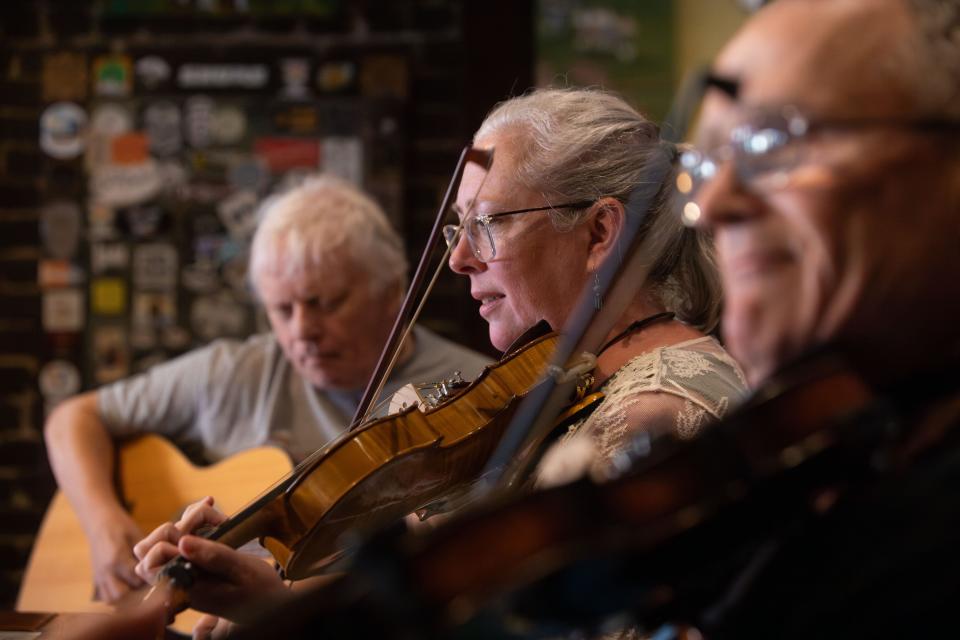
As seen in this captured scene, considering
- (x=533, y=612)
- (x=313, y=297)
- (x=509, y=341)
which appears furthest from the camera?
(x=313, y=297)

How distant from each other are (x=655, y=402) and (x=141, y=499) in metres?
1.50

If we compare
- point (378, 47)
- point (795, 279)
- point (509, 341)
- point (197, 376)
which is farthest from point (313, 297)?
point (795, 279)

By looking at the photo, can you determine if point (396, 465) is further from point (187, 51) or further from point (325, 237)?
point (187, 51)

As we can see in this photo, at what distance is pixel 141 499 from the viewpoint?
2.49m

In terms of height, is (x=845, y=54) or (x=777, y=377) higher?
(x=845, y=54)

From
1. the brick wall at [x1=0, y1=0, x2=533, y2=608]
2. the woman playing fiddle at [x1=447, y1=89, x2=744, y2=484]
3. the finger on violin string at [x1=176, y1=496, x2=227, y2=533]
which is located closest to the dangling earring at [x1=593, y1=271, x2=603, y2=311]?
the woman playing fiddle at [x1=447, y1=89, x2=744, y2=484]

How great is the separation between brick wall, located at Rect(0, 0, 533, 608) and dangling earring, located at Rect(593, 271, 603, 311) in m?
1.84

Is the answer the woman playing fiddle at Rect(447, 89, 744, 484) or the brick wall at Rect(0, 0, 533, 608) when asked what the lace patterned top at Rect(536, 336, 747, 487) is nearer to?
the woman playing fiddle at Rect(447, 89, 744, 484)

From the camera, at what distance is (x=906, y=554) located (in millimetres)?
742

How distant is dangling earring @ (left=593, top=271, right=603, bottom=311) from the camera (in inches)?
64.1

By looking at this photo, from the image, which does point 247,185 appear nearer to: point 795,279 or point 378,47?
point 378,47

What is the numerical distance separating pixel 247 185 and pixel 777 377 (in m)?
2.87

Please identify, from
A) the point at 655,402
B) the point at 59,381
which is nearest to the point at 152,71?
the point at 59,381

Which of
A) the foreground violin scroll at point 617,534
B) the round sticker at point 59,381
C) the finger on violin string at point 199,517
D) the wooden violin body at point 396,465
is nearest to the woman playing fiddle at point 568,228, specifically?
the wooden violin body at point 396,465
